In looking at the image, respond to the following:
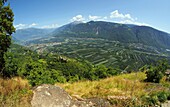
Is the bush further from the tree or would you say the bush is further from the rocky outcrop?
the tree

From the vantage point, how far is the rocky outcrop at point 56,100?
7227 millimetres

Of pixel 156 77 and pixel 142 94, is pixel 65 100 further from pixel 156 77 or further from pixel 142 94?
pixel 156 77

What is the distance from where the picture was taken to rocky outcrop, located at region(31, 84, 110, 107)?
7227 millimetres

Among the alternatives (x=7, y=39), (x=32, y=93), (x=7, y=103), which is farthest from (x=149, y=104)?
(x=7, y=39)

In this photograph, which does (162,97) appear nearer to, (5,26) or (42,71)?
(42,71)

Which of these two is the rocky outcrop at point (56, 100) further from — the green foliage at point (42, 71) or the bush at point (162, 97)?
the bush at point (162, 97)

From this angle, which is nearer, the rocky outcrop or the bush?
the rocky outcrop

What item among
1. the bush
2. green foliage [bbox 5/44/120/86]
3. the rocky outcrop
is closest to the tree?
green foliage [bbox 5/44/120/86]

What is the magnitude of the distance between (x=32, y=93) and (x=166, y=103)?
213 inches

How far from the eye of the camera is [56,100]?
7.49m

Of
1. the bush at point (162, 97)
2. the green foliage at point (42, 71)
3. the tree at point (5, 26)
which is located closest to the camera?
the bush at point (162, 97)

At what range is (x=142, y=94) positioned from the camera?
341 inches

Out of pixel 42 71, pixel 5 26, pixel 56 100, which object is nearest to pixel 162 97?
pixel 56 100

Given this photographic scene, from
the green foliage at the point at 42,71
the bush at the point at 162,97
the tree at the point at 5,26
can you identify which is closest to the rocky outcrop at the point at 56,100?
the green foliage at the point at 42,71
